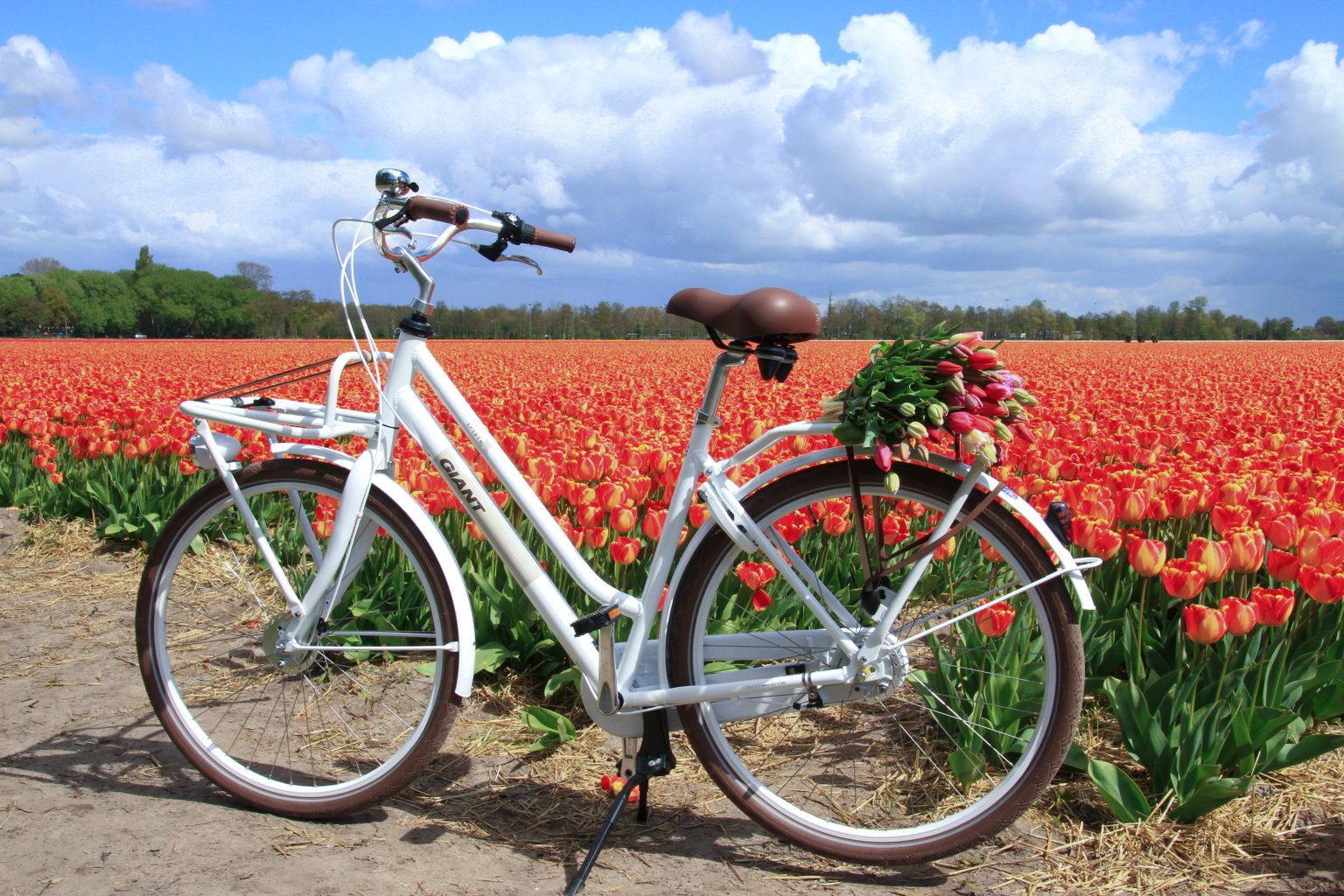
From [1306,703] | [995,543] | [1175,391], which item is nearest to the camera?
[995,543]

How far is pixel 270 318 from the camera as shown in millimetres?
58562

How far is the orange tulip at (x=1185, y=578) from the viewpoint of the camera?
292cm

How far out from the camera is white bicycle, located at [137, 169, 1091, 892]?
8.13ft

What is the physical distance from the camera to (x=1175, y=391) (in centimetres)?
1033

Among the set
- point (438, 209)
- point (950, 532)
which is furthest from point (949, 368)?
point (438, 209)

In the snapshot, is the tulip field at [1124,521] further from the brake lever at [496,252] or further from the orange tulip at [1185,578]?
the brake lever at [496,252]

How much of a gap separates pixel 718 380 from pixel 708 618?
28.5 inches

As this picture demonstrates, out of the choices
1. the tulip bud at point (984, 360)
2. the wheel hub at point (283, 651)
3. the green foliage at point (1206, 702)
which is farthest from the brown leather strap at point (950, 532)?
the wheel hub at point (283, 651)

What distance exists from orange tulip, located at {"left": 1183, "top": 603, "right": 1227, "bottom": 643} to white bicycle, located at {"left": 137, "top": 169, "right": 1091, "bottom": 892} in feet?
1.35

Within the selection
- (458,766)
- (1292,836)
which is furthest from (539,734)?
(1292,836)

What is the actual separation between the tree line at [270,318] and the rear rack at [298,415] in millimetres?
43013

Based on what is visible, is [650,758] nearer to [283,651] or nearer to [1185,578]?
[283,651]

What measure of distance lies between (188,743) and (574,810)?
1150mm

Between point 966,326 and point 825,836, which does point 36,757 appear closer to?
point 825,836
